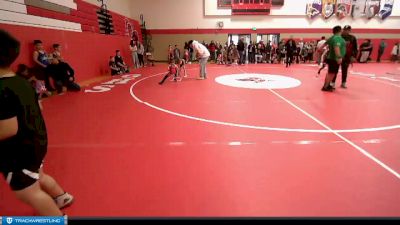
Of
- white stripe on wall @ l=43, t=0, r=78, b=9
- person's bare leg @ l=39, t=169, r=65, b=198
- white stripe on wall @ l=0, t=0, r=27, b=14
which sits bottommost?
person's bare leg @ l=39, t=169, r=65, b=198

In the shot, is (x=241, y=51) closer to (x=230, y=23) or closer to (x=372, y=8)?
(x=230, y=23)

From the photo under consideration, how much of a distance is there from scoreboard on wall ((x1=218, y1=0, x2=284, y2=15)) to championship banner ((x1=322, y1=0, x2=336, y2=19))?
313cm

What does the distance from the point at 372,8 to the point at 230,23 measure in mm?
10630

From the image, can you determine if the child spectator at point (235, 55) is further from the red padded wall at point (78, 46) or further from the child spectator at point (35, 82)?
the child spectator at point (35, 82)

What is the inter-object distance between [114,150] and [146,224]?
2.40 m

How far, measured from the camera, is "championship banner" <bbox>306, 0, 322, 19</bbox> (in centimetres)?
2067

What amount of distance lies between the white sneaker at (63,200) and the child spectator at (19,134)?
0.49 meters

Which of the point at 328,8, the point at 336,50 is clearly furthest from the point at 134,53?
the point at 328,8

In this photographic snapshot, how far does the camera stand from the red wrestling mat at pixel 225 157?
102 inches

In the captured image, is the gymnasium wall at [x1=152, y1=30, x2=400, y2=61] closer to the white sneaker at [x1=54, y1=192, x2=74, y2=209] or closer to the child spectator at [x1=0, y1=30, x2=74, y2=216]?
the white sneaker at [x1=54, y1=192, x2=74, y2=209]

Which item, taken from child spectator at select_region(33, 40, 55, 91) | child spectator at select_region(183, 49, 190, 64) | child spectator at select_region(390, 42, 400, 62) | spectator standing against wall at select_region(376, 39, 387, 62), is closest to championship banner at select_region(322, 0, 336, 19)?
spectator standing against wall at select_region(376, 39, 387, 62)

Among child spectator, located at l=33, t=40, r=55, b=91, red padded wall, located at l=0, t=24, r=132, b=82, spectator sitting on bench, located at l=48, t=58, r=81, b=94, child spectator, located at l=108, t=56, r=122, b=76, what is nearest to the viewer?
red padded wall, located at l=0, t=24, r=132, b=82

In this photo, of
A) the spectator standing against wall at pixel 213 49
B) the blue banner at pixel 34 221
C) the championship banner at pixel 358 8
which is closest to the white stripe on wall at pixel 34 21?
the blue banner at pixel 34 221

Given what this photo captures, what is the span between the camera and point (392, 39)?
21266 millimetres
